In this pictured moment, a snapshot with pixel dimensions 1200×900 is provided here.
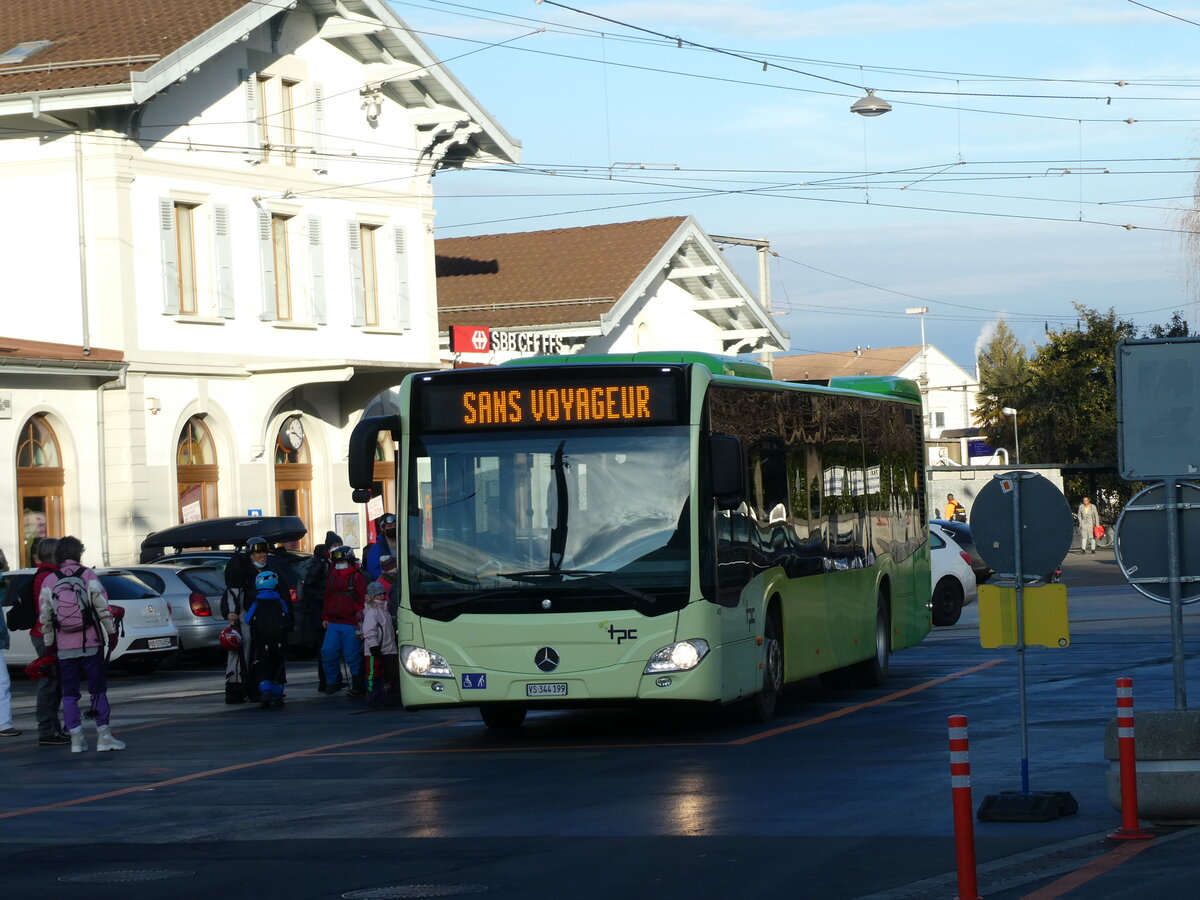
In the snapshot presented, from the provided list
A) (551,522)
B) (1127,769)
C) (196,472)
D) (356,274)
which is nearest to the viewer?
(1127,769)

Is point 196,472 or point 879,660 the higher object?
point 196,472

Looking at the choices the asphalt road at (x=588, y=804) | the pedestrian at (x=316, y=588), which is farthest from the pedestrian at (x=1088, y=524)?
the asphalt road at (x=588, y=804)

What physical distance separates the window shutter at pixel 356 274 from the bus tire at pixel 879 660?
21.2 meters

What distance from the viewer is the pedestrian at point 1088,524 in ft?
185

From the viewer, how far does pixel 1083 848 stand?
9.48 meters

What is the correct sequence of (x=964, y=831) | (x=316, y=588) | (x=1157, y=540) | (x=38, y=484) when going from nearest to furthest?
(x=964, y=831) → (x=1157, y=540) → (x=316, y=588) → (x=38, y=484)

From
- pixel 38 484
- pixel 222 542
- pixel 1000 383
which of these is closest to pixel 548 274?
pixel 38 484

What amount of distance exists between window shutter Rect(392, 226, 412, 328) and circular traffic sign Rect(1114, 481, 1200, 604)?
103 feet

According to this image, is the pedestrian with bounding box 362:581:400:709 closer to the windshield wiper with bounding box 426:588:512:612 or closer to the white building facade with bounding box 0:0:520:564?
the windshield wiper with bounding box 426:588:512:612

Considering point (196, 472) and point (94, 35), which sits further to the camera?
point (94, 35)

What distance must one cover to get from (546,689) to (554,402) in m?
2.15

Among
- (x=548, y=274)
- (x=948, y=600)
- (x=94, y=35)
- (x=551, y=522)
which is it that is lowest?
(x=948, y=600)

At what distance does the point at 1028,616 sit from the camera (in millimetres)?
10938

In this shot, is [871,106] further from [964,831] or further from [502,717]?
[964,831]
